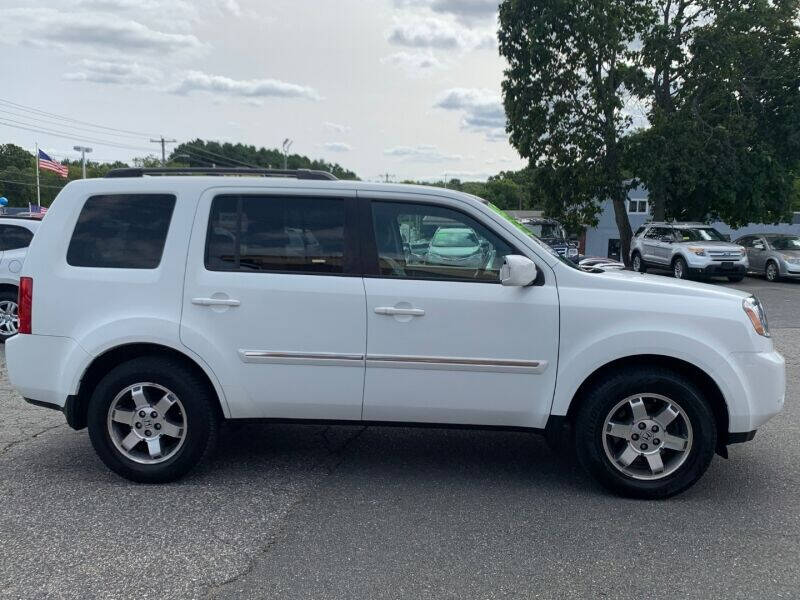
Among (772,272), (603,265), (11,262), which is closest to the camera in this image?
(603,265)

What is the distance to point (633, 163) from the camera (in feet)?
86.3

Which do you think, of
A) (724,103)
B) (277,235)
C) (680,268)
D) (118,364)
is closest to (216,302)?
(277,235)

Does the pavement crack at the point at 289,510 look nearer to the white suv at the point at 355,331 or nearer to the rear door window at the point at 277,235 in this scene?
the white suv at the point at 355,331

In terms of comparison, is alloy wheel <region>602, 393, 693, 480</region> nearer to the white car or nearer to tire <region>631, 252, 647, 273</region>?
the white car

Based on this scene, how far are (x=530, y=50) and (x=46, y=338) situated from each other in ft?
80.7

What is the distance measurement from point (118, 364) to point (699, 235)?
860 inches

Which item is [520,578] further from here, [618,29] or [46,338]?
[618,29]

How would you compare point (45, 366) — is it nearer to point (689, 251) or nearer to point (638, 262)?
point (689, 251)

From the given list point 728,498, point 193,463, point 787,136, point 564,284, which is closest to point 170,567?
point 193,463

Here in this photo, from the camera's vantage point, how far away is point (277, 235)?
4.38m

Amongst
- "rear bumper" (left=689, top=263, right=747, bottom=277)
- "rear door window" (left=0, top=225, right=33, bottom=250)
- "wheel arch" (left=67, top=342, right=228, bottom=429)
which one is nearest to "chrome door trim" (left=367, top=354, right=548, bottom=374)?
"wheel arch" (left=67, top=342, right=228, bottom=429)

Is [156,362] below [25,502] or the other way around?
the other way around

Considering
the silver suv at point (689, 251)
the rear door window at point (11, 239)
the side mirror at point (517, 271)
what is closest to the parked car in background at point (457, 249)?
the side mirror at point (517, 271)

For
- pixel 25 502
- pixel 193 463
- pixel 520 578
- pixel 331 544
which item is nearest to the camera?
pixel 520 578
